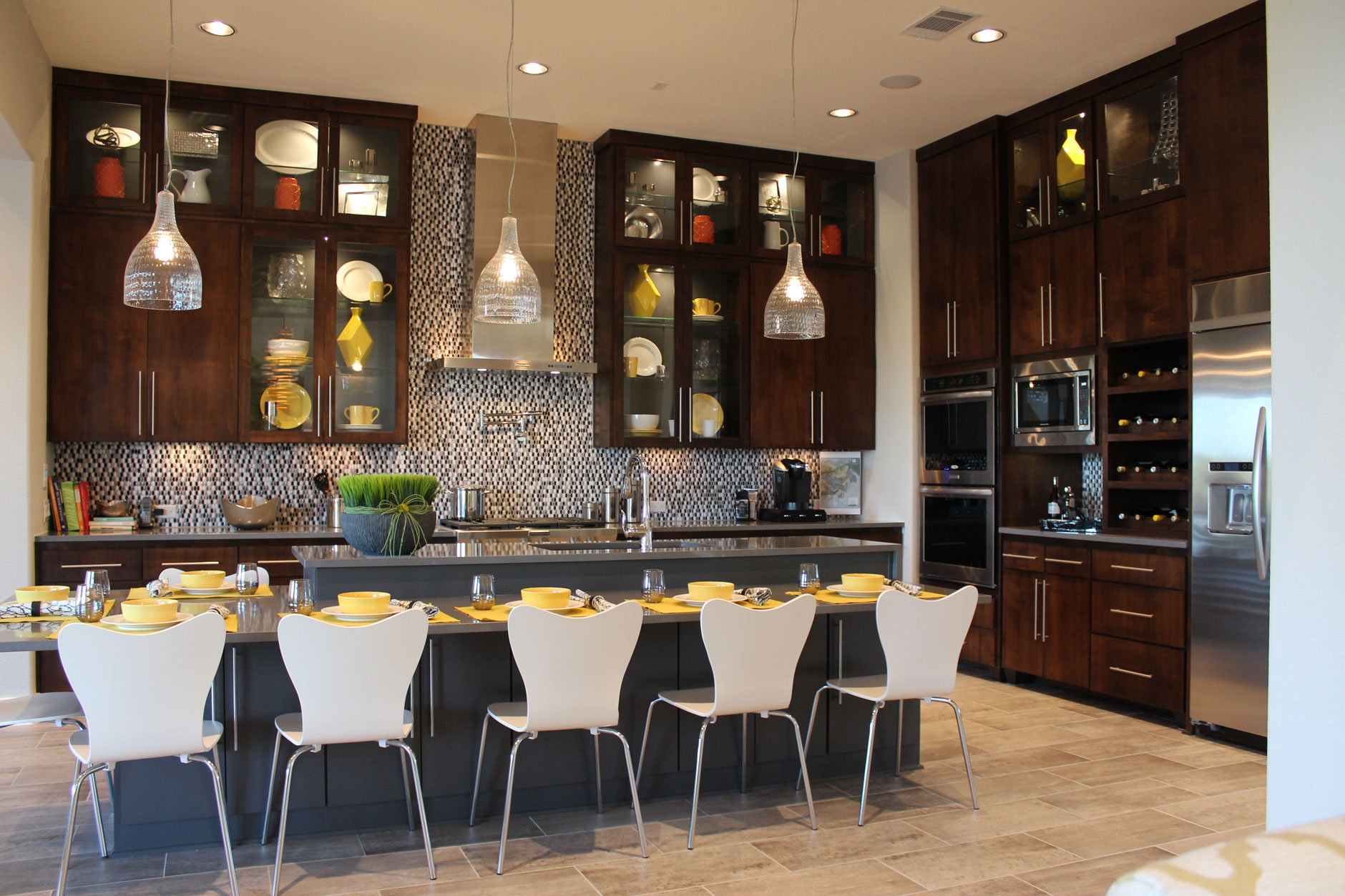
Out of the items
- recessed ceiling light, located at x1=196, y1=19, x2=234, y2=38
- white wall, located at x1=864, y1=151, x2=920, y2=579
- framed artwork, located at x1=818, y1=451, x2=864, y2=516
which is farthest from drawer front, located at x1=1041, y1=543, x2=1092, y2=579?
recessed ceiling light, located at x1=196, y1=19, x2=234, y2=38

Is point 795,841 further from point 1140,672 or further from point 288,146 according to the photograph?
point 288,146

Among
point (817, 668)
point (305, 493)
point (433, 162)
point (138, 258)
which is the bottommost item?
point (817, 668)

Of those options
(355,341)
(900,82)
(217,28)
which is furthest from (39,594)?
(900,82)

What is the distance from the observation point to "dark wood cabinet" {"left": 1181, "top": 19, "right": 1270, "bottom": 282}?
168 inches

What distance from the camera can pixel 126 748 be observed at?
2.65 meters

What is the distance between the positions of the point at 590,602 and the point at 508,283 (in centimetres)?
121

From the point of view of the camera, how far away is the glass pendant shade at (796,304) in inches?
153

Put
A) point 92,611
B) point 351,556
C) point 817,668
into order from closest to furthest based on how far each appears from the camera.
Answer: point 92,611 → point 351,556 → point 817,668

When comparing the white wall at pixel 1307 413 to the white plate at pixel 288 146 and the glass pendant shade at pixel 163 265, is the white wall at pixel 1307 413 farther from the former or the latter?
the white plate at pixel 288 146

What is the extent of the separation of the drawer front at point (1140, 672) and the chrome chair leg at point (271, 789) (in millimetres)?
3819

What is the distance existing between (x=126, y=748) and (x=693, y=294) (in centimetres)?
429

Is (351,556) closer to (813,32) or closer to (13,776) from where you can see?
(13,776)

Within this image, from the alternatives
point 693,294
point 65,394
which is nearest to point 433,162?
point 693,294

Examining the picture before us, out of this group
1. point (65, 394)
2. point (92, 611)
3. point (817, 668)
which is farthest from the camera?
point (65, 394)
